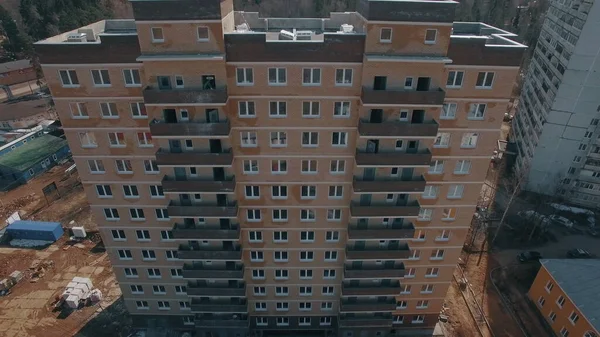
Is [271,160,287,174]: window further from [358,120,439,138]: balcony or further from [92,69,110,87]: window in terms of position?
[92,69,110,87]: window

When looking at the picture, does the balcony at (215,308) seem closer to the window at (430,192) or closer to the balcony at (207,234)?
the balcony at (207,234)

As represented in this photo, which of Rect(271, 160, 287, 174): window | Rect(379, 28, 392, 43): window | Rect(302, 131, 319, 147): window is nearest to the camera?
Rect(379, 28, 392, 43): window

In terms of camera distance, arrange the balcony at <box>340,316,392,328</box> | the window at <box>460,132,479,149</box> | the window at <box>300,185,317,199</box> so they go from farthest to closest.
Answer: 1. the balcony at <box>340,316,392,328</box>
2. the window at <box>300,185,317,199</box>
3. the window at <box>460,132,479,149</box>

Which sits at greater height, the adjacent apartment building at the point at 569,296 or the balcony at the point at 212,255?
the balcony at the point at 212,255

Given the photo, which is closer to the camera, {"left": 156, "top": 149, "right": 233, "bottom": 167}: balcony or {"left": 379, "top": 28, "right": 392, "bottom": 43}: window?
→ {"left": 379, "top": 28, "right": 392, "bottom": 43}: window

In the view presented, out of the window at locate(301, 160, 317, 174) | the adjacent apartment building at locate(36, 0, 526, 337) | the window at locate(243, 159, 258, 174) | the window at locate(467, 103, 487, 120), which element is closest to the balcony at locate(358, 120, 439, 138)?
the adjacent apartment building at locate(36, 0, 526, 337)

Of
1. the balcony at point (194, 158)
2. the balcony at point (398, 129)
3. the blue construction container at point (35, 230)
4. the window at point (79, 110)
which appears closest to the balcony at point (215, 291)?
the balcony at point (194, 158)
